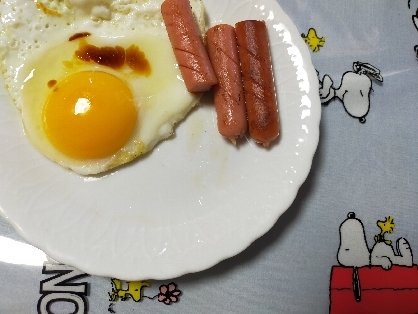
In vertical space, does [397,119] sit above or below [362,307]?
above

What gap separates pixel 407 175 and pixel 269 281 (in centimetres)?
108

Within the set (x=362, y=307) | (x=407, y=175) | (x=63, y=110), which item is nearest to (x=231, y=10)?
(x=63, y=110)

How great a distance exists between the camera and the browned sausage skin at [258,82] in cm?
196

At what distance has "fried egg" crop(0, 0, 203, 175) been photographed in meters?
1.93

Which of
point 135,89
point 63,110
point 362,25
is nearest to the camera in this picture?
point 63,110

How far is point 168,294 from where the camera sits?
2.01 metres

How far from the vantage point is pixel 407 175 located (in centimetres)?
227

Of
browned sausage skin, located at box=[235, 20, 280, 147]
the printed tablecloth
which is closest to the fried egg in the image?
browned sausage skin, located at box=[235, 20, 280, 147]

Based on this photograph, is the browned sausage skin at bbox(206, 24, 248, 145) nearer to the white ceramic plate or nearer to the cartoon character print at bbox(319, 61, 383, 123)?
the white ceramic plate

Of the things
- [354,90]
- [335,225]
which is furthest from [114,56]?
[335,225]

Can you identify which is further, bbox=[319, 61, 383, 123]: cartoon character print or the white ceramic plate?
bbox=[319, 61, 383, 123]: cartoon character print

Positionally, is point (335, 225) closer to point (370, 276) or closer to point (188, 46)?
point (370, 276)

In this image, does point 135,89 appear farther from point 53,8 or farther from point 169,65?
point 53,8

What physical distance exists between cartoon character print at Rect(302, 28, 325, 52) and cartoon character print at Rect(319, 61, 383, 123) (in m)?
0.20
